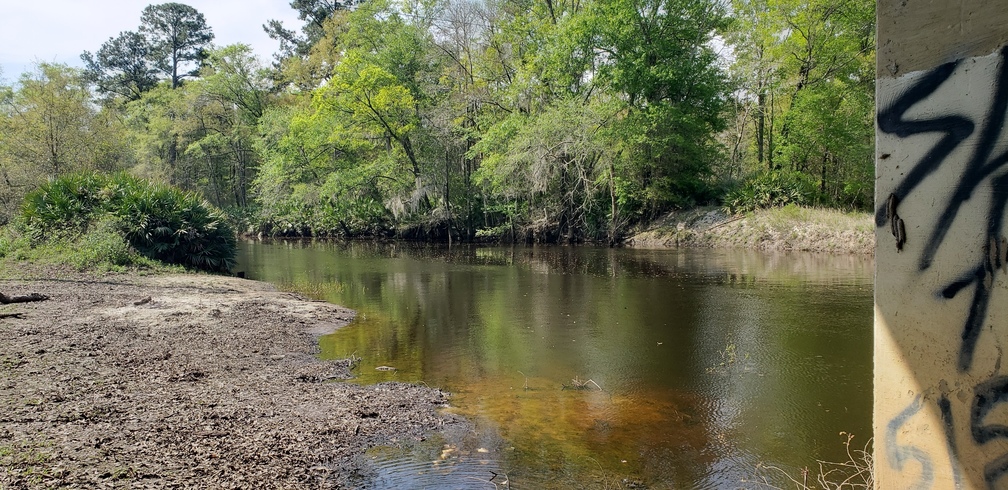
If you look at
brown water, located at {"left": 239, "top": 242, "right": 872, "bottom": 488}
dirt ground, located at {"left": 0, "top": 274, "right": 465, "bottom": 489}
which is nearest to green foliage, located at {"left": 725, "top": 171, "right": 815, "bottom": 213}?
brown water, located at {"left": 239, "top": 242, "right": 872, "bottom": 488}

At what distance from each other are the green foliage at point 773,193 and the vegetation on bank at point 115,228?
65.9ft

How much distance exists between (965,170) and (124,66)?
60476 mm

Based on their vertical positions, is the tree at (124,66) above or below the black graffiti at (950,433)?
above

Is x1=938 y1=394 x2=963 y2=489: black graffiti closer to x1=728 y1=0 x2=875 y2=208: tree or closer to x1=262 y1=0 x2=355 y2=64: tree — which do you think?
x1=728 y1=0 x2=875 y2=208: tree

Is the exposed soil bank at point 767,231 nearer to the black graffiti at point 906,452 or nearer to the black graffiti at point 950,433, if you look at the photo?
the black graffiti at point 906,452

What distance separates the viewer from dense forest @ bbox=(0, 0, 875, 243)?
26172 mm

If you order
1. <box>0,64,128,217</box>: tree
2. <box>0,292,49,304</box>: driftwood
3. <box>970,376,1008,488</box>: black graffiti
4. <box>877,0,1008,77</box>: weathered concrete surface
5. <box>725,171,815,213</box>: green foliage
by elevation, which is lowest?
<box>0,292,49,304</box>: driftwood

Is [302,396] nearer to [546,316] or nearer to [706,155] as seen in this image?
[546,316]

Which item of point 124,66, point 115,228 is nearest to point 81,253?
point 115,228

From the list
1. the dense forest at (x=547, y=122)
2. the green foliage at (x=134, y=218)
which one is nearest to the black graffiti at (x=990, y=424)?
the green foliage at (x=134, y=218)

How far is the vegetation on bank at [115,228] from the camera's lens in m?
16.1

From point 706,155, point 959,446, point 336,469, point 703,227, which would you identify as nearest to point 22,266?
point 336,469

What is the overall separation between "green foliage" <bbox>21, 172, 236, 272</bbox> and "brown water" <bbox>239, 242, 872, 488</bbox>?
2.75 meters

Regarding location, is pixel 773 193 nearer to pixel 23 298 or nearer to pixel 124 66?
pixel 23 298
